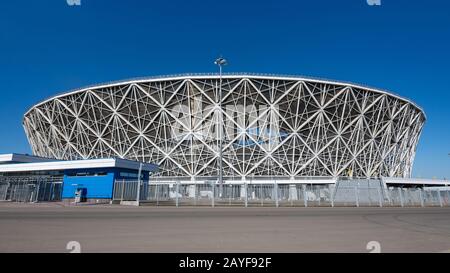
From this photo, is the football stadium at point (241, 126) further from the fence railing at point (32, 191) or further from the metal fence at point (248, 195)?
the metal fence at point (248, 195)

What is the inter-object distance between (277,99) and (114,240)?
3727cm

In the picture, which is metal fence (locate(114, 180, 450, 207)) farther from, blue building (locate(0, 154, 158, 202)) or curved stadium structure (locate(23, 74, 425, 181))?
curved stadium structure (locate(23, 74, 425, 181))

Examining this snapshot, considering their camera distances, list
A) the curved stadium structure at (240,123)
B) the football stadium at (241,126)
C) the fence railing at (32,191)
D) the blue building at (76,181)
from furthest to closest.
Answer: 1. the curved stadium structure at (240,123)
2. the football stadium at (241,126)
3. the fence railing at (32,191)
4. the blue building at (76,181)

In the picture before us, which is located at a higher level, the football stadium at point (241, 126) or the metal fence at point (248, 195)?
the football stadium at point (241, 126)

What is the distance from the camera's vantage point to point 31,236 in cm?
532

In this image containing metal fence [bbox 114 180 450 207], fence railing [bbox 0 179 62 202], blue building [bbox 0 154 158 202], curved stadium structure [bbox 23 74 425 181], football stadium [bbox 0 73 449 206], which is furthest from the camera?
curved stadium structure [bbox 23 74 425 181]

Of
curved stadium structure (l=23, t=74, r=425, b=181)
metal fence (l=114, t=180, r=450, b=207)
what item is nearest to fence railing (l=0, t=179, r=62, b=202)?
metal fence (l=114, t=180, r=450, b=207)

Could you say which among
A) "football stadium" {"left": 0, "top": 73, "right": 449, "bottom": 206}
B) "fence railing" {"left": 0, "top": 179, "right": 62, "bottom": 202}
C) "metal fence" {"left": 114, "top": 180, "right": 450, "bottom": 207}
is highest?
"football stadium" {"left": 0, "top": 73, "right": 449, "bottom": 206}

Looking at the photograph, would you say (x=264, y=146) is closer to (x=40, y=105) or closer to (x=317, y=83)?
(x=317, y=83)

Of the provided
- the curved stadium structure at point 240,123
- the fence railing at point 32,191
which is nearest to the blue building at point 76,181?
the fence railing at point 32,191

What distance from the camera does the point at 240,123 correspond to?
135 ft

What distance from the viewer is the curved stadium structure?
133 feet

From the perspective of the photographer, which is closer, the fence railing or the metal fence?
the metal fence

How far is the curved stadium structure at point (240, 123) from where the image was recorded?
40.4m
